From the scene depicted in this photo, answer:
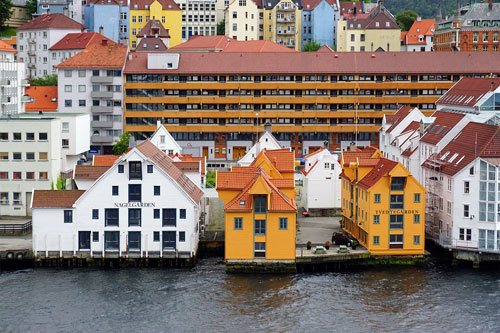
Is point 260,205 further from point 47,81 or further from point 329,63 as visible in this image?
point 47,81

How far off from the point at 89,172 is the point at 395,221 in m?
25.0

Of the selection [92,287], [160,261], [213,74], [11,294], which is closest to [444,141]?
[160,261]

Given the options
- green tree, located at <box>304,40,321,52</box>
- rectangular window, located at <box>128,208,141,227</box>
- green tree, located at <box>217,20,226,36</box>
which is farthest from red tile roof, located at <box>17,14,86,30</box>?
rectangular window, located at <box>128,208,141,227</box>

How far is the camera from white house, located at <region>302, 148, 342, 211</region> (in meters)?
85.4

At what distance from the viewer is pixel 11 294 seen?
60.5 meters

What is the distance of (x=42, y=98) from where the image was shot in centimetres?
12825

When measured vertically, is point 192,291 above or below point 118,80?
below

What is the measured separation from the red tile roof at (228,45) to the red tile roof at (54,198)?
73929 millimetres

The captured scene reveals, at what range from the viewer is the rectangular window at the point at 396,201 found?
6869 centimetres

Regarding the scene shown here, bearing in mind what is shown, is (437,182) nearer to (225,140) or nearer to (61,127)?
(61,127)

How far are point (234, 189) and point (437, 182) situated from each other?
17.2m

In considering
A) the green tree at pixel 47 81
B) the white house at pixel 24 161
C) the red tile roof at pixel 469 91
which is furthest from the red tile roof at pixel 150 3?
the white house at pixel 24 161

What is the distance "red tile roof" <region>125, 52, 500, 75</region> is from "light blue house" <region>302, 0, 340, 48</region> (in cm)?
4870

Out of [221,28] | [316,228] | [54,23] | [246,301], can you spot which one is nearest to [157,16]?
[221,28]
